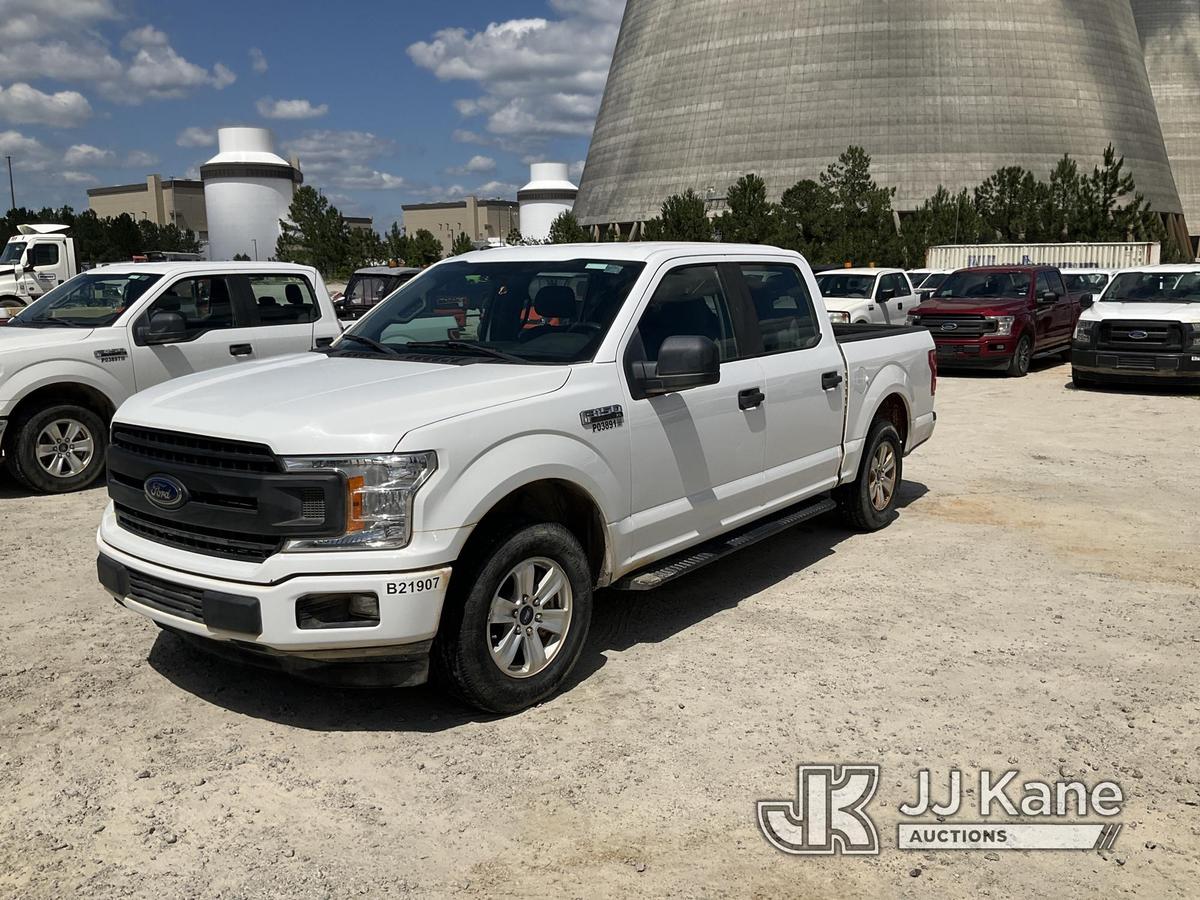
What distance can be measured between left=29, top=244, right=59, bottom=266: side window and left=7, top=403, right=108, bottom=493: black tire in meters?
21.5

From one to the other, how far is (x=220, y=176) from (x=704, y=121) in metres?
53.9

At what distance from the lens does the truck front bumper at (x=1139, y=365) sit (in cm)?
1548

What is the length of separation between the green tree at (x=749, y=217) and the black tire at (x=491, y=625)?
156 feet

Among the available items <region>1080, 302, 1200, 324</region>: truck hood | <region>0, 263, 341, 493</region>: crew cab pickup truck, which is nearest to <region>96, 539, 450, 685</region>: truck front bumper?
<region>0, 263, 341, 493</region>: crew cab pickup truck

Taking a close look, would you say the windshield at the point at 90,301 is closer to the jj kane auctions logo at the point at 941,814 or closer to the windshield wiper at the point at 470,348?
the windshield wiper at the point at 470,348

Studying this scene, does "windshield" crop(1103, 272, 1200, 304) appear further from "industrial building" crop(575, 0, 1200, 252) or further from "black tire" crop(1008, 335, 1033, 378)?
"industrial building" crop(575, 0, 1200, 252)

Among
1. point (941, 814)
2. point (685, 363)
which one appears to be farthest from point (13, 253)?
point (941, 814)

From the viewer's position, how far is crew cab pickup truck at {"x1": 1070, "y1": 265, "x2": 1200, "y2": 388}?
51.1 ft

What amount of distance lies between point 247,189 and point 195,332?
329 feet

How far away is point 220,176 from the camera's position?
10206cm

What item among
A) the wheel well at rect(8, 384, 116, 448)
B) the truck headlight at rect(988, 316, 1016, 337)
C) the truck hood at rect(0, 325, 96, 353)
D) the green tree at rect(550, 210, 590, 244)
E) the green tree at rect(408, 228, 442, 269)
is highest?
the green tree at rect(550, 210, 590, 244)

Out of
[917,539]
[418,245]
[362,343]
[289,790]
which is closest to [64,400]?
[362,343]

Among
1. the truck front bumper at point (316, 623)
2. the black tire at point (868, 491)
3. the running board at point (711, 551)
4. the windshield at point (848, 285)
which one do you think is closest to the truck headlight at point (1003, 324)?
the windshield at point (848, 285)

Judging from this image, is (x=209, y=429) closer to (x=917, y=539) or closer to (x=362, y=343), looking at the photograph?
(x=362, y=343)
